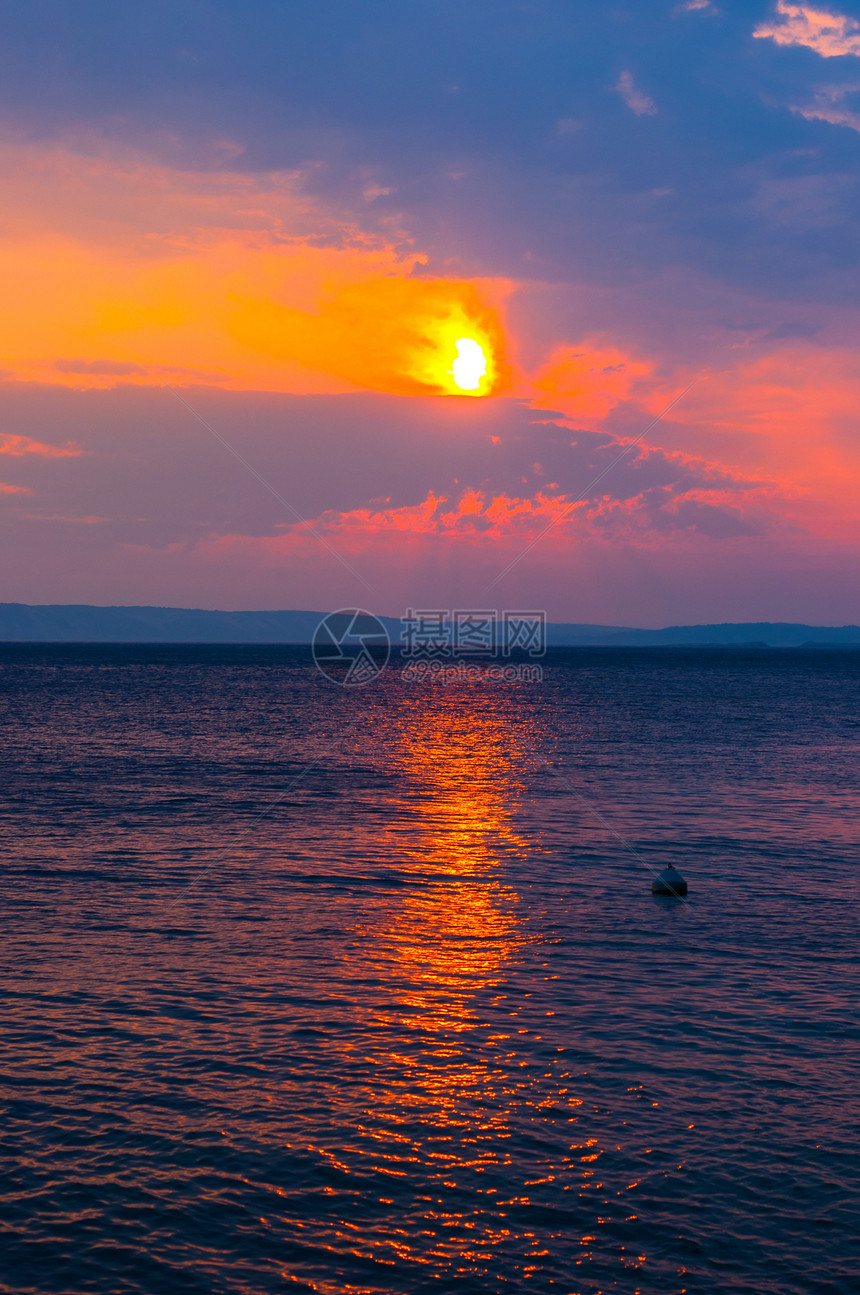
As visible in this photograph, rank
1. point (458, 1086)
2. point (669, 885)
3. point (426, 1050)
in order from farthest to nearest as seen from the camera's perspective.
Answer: point (669, 885), point (426, 1050), point (458, 1086)

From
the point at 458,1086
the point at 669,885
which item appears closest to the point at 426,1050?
the point at 458,1086

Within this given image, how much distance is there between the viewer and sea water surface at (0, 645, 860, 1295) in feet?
37.9

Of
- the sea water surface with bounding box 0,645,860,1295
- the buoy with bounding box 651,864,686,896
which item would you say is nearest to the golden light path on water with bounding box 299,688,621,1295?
the sea water surface with bounding box 0,645,860,1295

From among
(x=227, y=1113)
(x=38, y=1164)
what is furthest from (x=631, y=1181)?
(x=38, y=1164)

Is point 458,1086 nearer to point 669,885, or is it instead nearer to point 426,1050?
point 426,1050

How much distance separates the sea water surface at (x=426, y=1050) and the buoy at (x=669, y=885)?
68 centimetres

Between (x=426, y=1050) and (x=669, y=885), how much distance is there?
12.0m

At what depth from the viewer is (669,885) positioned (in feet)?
88.2

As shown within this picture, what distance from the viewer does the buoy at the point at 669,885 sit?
1058 inches

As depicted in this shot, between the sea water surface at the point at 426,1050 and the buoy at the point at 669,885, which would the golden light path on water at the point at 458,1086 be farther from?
the buoy at the point at 669,885

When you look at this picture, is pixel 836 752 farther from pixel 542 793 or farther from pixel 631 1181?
pixel 631 1181

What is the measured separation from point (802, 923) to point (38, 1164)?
17945mm

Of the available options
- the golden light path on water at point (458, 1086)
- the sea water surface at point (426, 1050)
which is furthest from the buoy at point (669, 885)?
the golden light path on water at point (458, 1086)

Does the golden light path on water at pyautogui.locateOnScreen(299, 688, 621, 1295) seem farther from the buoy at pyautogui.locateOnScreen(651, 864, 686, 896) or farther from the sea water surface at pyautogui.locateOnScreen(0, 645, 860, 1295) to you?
the buoy at pyautogui.locateOnScreen(651, 864, 686, 896)
